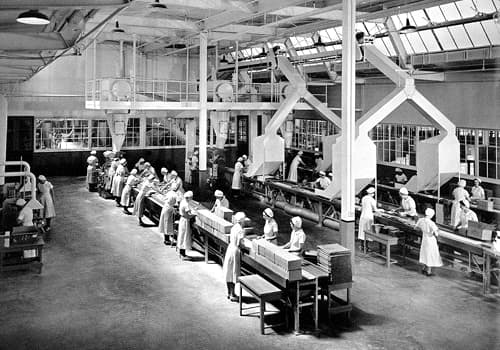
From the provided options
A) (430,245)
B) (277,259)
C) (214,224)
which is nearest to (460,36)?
(430,245)

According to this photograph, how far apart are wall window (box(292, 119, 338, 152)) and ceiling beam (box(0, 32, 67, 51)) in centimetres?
1817

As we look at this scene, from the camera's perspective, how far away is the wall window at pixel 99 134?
82.9 feet

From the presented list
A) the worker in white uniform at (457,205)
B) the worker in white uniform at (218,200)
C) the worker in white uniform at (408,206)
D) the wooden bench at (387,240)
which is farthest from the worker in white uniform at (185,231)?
the worker in white uniform at (457,205)

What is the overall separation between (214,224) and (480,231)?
16.8 feet

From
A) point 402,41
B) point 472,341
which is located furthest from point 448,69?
point 472,341

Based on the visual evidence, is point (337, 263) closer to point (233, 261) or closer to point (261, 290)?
point (261, 290)

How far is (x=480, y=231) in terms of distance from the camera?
33.2 ft

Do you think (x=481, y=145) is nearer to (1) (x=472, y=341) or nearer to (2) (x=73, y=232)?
(1) (x=472, y=341)

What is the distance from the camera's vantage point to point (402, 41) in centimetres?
1742

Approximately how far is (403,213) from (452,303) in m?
3.40

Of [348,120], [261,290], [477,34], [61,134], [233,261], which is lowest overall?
[261,290]

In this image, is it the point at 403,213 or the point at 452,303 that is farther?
the point at 403,213

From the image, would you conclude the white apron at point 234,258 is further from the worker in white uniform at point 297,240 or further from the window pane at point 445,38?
the window pane at point 445,38

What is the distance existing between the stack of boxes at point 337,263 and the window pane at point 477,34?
952cm
